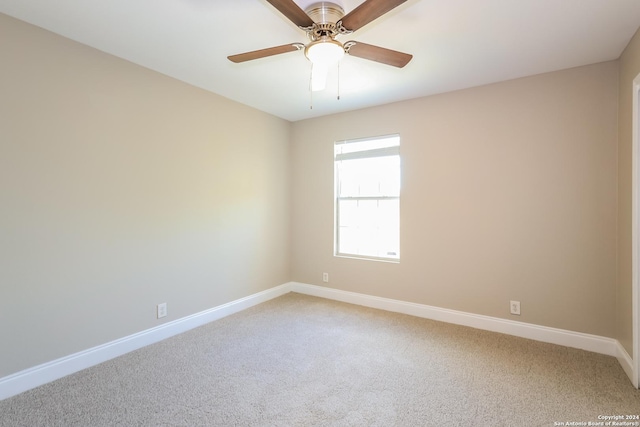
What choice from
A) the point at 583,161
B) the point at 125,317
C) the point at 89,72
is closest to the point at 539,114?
the point at 583,161

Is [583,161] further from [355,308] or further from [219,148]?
[219,148]

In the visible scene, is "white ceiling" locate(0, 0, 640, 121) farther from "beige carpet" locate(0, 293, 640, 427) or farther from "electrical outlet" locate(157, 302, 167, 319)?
"beige carpet" locate(0, 293, 640, 427)

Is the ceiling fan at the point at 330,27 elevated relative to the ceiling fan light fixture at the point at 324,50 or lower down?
elevated

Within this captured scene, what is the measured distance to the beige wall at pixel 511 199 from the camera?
8.37 ft

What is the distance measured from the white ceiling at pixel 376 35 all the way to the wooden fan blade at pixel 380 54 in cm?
23

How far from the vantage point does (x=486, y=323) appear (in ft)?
9.90

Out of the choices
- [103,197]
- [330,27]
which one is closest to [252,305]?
[103,197]

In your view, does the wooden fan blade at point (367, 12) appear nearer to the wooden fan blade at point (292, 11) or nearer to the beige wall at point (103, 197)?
the wooden fan blade at point (292, 11)

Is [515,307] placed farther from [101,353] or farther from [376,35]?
[101,353]

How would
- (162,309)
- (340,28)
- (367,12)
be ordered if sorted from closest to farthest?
1. (367,12)
2. (340,28)
3. (162,309)

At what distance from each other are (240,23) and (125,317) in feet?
8.40

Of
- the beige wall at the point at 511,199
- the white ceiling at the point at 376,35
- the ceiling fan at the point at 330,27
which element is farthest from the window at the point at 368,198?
the ceiling fan at the point at 330,27

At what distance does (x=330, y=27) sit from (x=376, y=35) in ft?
2.18

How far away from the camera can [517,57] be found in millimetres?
2461
